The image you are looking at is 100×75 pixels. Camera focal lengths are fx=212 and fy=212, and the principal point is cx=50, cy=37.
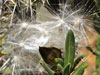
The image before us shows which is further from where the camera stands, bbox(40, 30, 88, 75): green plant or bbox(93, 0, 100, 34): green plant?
bbox(93, 0, 100, 34): green plant

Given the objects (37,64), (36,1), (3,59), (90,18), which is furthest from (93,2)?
(3,59)

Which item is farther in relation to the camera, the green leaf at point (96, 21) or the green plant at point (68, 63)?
the green leaf at point (96, 21)

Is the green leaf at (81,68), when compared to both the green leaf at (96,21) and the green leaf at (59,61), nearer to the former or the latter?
the green leaf at (59,61)

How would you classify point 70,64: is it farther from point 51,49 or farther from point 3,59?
point 3,59

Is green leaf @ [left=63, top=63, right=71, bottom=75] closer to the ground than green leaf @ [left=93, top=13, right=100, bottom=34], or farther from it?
closer to the ground

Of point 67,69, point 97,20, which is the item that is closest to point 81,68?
point 67,69

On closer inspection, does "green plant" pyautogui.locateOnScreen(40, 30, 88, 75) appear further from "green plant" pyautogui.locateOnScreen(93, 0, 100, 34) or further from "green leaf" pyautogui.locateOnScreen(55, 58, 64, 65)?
"green plant" pyautogui.locateOnScreen(93, 0, 100, 34)

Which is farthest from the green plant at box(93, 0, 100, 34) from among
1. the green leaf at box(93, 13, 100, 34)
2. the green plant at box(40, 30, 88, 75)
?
the green plant at box(40, 30, 88, 75)

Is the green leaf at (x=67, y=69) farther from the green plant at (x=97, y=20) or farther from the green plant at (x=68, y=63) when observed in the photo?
the green plant at (x=97, y=20)

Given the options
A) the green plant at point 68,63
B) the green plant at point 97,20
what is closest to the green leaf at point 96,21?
the green plant at point 97,20

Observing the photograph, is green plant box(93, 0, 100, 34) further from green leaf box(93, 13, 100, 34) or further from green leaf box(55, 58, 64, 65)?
green leaf box(55, 58, 64, 65)

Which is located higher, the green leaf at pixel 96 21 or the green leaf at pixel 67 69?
the green leaf at pixel 96 21

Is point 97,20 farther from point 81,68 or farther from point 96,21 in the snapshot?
point 81,68
